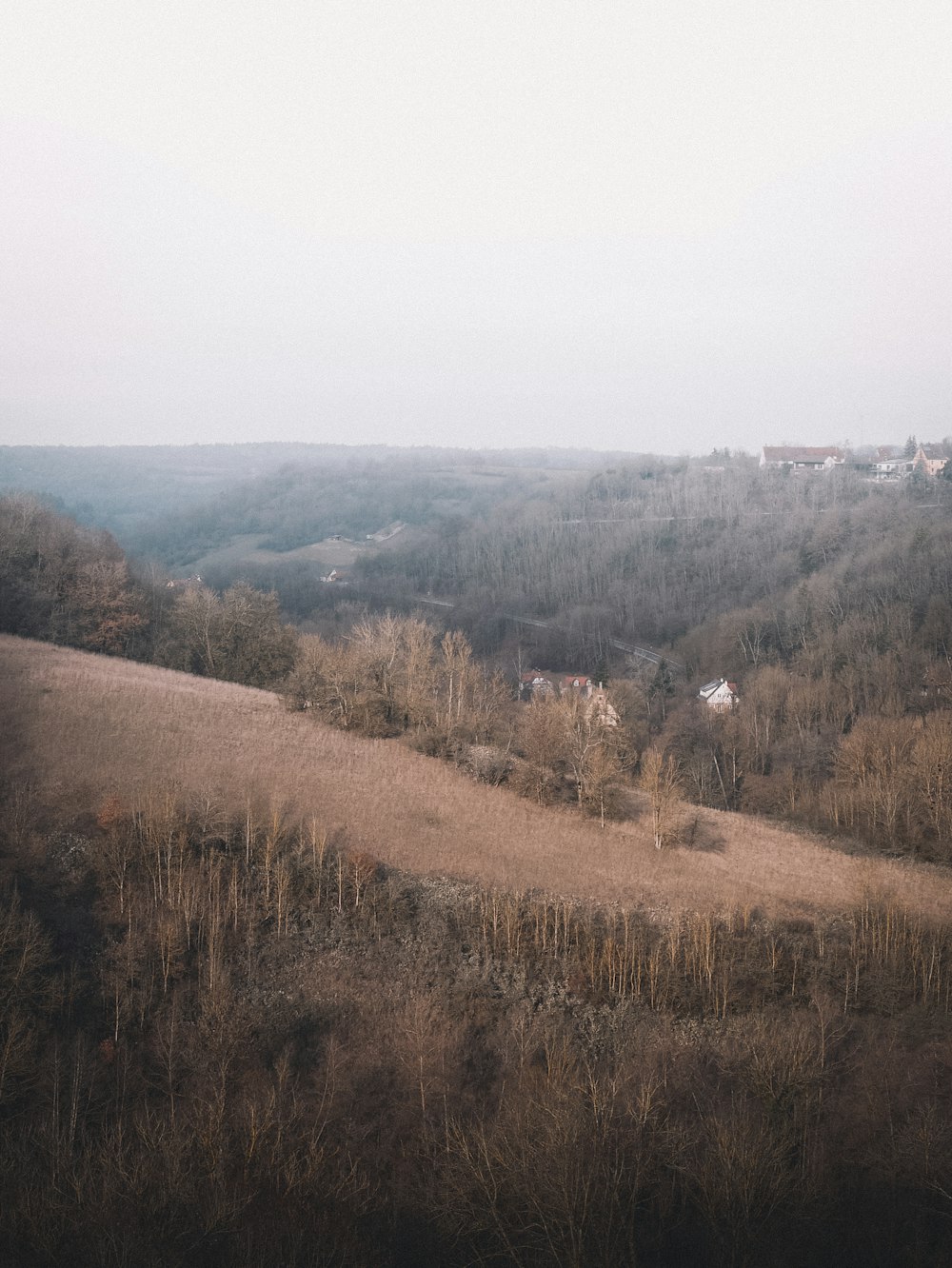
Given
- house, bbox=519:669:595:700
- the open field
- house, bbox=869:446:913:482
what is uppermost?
house, bbox=869:446:913:482

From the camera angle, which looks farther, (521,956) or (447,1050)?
(521,956)

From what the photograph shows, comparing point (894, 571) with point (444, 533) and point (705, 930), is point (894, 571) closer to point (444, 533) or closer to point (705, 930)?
point (705, 930)

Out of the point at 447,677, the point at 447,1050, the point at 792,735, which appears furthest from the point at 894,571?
the point at 447,1050

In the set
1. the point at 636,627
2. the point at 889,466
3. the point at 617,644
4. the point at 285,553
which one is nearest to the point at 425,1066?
the point at 617,644

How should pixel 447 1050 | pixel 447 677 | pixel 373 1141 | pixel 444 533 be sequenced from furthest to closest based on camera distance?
pixel 444 533
pixel 447 677
pixel 447 1050
pixel 373 1141

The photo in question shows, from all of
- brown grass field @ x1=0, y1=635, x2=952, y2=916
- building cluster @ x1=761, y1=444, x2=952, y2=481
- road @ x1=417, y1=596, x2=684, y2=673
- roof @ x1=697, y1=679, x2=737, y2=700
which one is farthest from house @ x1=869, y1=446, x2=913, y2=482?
brown grass field @ x1=0, y1=635, x2=952, y2=916

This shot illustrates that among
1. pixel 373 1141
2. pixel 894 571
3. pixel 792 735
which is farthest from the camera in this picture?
pixel 894 571

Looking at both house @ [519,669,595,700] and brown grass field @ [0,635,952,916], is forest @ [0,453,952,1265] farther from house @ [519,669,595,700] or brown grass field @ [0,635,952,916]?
house @ [519,669,595,700]
